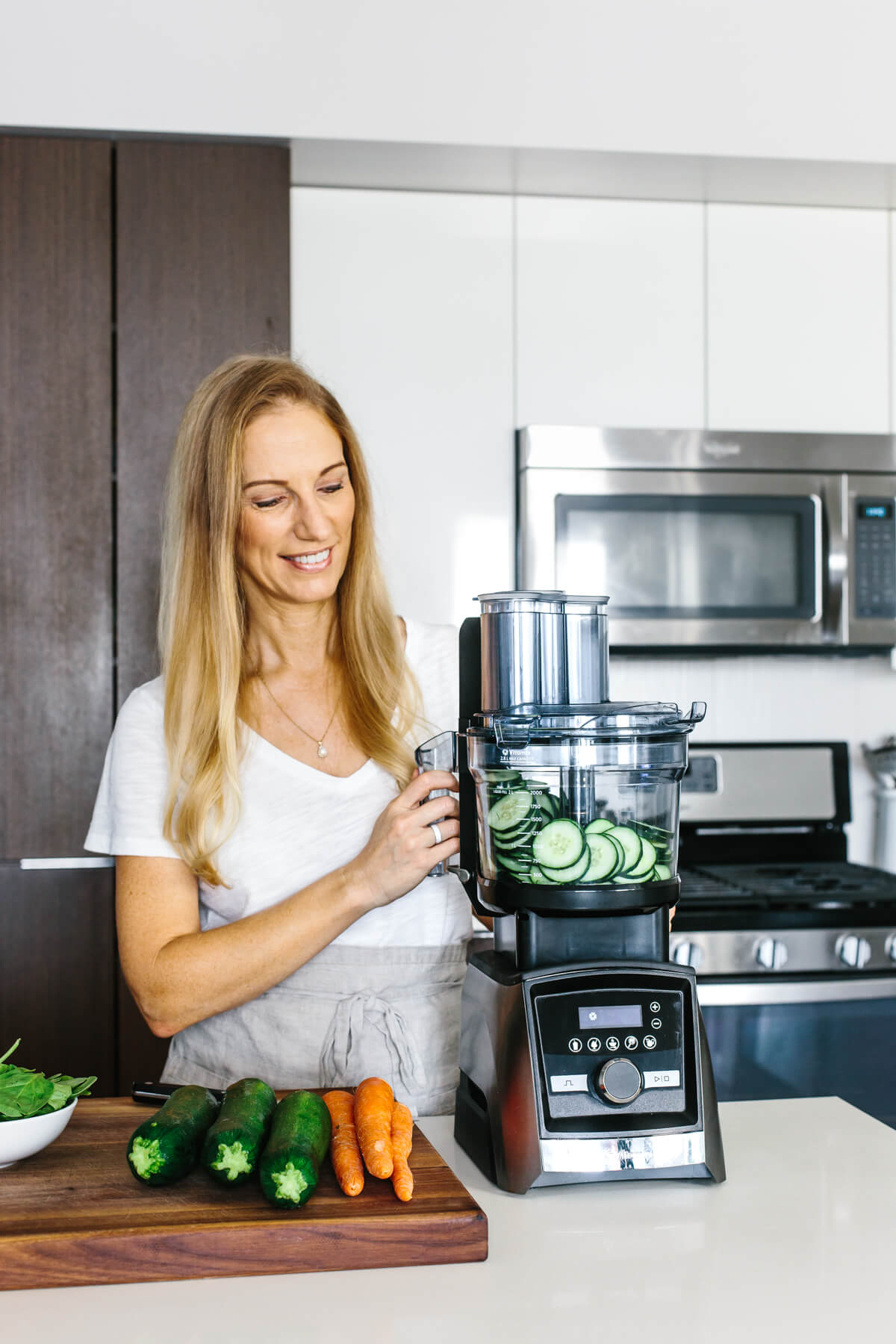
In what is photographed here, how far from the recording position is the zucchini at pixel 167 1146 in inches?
38.5

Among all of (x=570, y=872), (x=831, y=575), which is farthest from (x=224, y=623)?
(x=831, y=575)

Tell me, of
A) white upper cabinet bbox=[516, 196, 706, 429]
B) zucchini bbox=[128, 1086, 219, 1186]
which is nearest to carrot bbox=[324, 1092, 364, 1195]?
zucchini bbox=[128, 1086, 219, 1186]

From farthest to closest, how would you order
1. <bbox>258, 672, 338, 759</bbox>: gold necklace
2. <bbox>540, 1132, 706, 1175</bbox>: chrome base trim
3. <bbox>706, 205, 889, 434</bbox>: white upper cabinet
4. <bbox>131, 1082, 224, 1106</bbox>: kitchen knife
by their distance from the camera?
<bbox>706, 205, 889, 434</bbox>: white upper cabinet < <bbox>258, 672, 338, 759</bbox>: gold necklace < <bbox>131, 1082, 224, 1106</bbox>: kitchen knife < <bbox>540, 1132, 706, 1175</bbox>: chrome base trim

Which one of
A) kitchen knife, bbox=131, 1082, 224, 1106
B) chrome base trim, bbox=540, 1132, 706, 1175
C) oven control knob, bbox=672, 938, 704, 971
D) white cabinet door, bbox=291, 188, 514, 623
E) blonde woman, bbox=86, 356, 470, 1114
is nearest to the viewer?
chrome base trim, bbox=540, 1132, 706, 1175

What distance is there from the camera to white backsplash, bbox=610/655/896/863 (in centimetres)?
281

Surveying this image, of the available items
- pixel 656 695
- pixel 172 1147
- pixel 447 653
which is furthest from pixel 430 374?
pixel 172 1147

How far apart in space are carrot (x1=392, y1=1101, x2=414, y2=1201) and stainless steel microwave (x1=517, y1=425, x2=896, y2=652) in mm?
1583

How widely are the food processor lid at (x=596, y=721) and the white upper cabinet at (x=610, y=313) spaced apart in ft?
5.32

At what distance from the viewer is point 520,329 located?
8.54 feet

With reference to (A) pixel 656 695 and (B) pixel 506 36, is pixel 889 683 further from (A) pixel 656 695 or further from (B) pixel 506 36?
(B) pixel 506 36

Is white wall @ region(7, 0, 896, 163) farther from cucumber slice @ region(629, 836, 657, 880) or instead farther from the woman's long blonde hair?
cucumber slice @ region(629, 836, 657, 880)

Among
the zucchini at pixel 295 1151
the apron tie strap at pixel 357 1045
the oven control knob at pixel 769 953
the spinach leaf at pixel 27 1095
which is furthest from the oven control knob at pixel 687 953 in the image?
the spinach leaf at pixel 27 1095

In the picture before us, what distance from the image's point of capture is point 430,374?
8.46ft

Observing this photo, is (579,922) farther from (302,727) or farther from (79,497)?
(79,497)
